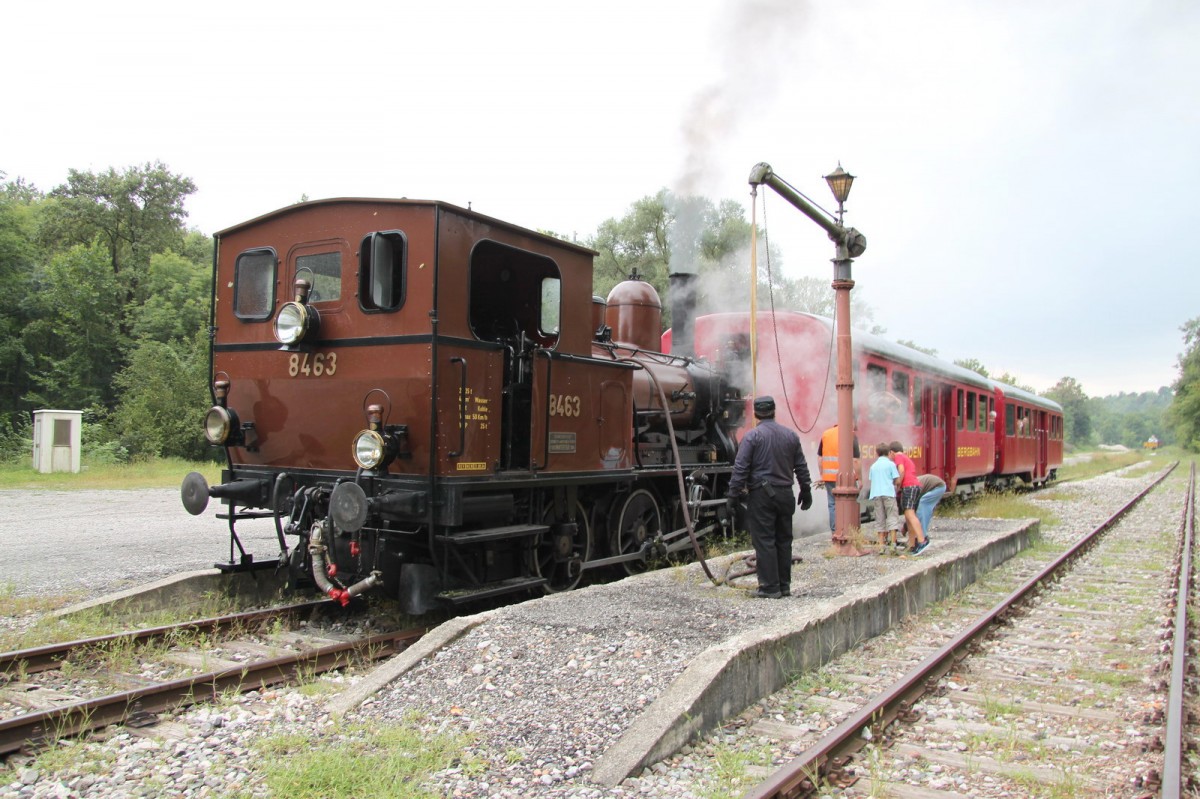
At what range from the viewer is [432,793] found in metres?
3.38

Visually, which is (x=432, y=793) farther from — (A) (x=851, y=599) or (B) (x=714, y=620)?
(A) (x=851, y=599)

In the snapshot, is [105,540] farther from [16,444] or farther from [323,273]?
[16,444]

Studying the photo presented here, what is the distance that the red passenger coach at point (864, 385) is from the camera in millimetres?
11328

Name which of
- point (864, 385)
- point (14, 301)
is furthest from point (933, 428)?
point (14, 301)

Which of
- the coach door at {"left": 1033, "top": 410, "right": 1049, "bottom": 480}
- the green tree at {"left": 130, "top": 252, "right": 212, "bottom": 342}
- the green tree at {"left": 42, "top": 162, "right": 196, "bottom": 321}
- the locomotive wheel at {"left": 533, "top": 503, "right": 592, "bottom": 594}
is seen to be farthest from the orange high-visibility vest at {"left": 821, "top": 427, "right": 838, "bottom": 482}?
the green tree at {"left": 42, "top": 162, "right": 196, "bottom": 321}

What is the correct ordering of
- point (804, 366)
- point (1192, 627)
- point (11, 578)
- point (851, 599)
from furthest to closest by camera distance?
point (804, 366) < point (11, 578) < point (1192, 627) < point (851, 599)

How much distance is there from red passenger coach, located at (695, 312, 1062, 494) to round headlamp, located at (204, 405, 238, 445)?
6.10m

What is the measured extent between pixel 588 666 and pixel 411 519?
173cm

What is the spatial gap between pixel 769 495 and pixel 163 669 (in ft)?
13.7

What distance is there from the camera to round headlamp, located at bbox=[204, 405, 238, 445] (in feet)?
21.6

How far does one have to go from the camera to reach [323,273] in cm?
636

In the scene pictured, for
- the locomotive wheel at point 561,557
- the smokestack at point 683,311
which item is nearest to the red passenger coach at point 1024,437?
the smokestack at point 683,311

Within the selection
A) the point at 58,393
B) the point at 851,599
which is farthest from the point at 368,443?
the point at 58,393

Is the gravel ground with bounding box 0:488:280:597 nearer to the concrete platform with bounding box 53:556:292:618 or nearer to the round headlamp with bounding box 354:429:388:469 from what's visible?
the concrete platform with bounding box 53:556:292:618
